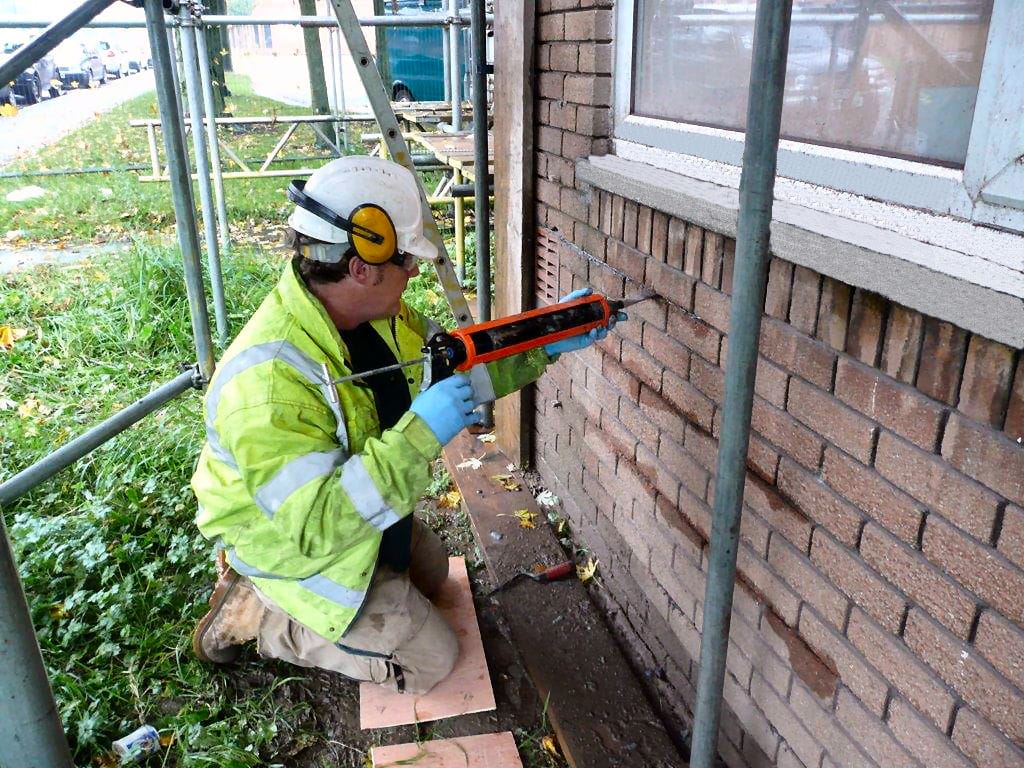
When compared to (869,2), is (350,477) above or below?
below

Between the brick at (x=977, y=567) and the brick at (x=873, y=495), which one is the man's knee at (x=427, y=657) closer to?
the brick at (x=873, y=495)

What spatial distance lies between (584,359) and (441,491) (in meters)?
1.25

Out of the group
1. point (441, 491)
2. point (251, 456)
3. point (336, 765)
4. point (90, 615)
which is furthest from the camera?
point (441, 491)

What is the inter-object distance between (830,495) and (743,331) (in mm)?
565

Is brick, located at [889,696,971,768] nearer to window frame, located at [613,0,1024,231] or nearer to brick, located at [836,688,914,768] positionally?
brick, located at [836,688,914,768]

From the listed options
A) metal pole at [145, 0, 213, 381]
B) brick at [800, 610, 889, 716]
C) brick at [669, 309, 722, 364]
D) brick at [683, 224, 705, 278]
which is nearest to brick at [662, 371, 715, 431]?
brick at [669, 309, 722, 364]

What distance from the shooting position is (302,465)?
2.16m

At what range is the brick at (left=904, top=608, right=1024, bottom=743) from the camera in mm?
1354

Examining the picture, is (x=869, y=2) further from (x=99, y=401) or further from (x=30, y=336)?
(x=30, y=336)

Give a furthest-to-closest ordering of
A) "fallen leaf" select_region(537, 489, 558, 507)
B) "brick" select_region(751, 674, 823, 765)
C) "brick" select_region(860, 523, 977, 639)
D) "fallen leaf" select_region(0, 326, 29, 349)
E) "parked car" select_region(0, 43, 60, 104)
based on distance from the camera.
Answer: "parked car" select_region(0, 43, 60, 104)
"fallen leaf" select_region(0, 326, 29, 349)
"fallen leaf" select_region(537, 489, 558, 507)
"brick" select_region(751, 674, 823, 765)
"brick" select_region(860, 523, 977, 639)

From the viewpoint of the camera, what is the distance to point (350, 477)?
2146 mm

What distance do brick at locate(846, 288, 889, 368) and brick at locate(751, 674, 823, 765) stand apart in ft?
3.16

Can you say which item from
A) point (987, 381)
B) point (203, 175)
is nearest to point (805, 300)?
point (987, 381)

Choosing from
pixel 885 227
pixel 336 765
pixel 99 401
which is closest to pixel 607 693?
pixel 336 765
